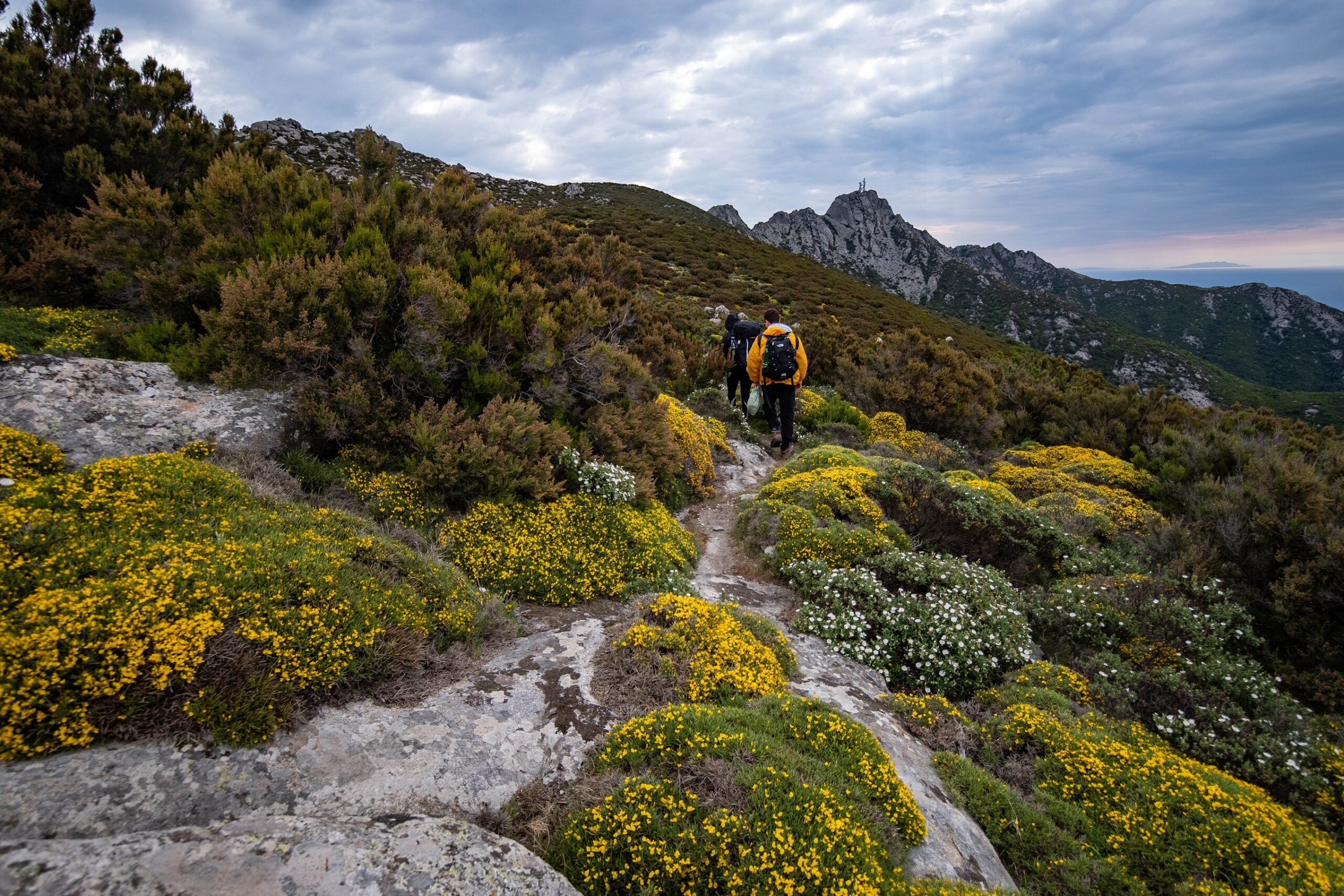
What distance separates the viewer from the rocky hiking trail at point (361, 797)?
2.53m

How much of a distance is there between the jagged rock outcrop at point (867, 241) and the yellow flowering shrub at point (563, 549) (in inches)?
4643

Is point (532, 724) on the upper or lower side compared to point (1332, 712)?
upper

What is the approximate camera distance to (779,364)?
12.0 metres

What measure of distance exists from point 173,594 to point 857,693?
5.90 metres

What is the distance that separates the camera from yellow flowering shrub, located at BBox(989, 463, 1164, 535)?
10.8 metres

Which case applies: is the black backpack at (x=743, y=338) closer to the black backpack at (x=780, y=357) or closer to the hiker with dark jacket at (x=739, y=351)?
the hiker with dark jacket at (x=739, y=351)

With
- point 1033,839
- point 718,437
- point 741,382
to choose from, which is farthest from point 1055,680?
point 741,382

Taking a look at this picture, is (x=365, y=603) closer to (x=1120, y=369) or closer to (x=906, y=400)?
(x=906, y=400)

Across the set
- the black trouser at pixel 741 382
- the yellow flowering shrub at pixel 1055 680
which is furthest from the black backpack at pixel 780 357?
the yellow flowering shrub at pixel 1055 680

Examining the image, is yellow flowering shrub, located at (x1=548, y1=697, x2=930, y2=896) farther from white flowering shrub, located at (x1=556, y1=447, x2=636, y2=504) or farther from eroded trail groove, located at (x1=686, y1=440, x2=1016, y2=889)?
white flowering shrub, located at (x1=556, y1=447, x2=636, y2=504)

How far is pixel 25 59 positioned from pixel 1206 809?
17.4 m

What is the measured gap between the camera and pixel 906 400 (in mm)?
16812

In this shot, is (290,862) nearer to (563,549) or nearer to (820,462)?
(563,549)

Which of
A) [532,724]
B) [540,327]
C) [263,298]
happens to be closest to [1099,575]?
[532,724]
